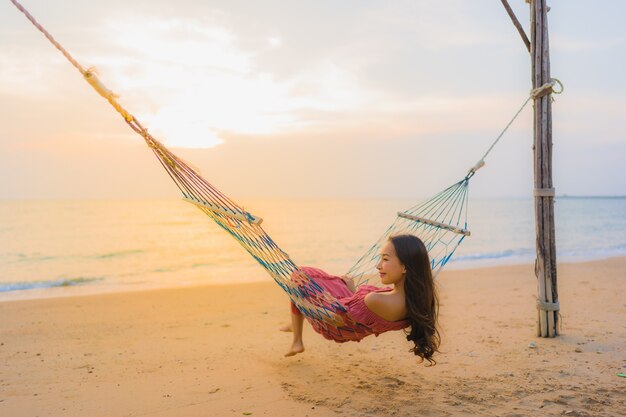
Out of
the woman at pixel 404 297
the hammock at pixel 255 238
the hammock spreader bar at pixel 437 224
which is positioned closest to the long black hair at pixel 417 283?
the woman at pixel 404 297

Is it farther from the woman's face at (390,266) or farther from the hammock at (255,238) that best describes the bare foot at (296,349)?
the woman's face at (390,266)

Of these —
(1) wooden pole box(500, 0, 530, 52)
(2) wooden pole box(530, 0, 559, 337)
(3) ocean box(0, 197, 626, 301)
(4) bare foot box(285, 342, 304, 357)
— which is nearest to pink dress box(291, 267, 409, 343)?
(4) bare foot box(285, 342, 304, 357)

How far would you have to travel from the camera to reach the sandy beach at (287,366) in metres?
2.59

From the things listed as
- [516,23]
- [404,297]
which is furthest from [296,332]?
[516,23]

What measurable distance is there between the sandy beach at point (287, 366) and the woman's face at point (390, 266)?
67 centimetres

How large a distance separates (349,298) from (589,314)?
282 cm

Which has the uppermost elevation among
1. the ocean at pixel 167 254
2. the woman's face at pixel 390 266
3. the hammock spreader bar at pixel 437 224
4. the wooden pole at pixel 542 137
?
the wooden pole at pixel 542 137

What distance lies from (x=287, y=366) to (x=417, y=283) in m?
1.21

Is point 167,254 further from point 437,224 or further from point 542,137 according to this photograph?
point 542,137

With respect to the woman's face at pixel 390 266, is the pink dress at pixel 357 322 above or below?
below

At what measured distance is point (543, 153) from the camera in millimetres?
3344

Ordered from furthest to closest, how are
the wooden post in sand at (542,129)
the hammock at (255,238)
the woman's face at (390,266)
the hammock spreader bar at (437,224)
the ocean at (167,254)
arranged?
1. the ocean at (167,254)
2. the wooden post in sand at (542,129)
3. the hammock spreader bar at (437,224)
4. the hammock at (255,238)
5. the woman's face at (390,266)

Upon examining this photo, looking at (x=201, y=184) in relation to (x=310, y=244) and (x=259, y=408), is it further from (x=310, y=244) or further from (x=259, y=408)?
(x=310, y=244)

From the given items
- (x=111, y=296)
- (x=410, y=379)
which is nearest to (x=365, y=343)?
(x=410, y=379)
